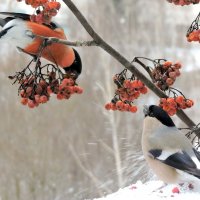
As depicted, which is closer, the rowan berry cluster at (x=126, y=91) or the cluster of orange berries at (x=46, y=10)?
the cluster of orange berries at (x=46, y=10)

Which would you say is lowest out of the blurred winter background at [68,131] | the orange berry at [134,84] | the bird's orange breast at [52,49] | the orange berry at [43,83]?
the blurred winter background at [68,131]

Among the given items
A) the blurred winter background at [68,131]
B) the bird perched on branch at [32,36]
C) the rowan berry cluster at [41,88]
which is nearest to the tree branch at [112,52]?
the rowan berry cluster at [41,88]

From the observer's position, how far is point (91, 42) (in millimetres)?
1528

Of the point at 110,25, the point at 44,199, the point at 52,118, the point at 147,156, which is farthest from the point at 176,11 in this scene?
the point at 147,156

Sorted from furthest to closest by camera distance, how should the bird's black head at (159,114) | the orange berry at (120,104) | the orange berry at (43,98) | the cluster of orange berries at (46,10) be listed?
1. the bird's black head at (159,114)
2. the orange berry at (120,104)
3. the orange berry at (43,98)
4. the cluster of orange berries at (46,10)

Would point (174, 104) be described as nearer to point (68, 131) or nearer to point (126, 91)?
point (126, 91)

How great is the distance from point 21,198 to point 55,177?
2.15 ft

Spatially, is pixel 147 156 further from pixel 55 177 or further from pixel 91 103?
pixel 91 103

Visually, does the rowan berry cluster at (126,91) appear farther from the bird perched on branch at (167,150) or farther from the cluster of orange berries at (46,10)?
the cluster of orange berries at (46,10)

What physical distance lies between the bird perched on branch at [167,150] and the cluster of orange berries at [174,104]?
0.15m

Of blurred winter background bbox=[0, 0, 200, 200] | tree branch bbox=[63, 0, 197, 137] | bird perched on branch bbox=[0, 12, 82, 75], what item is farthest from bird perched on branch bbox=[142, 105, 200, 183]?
blurred winter background bbox=[0, 0, 200, 200]

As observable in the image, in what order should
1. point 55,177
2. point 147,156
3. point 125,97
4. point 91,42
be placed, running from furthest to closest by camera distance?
point 55,177 → point 147,156 → point 125,97 → point 91,42

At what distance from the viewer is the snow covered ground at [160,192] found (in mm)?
1700

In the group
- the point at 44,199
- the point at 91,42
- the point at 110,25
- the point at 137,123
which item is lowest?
the point at 44,199
